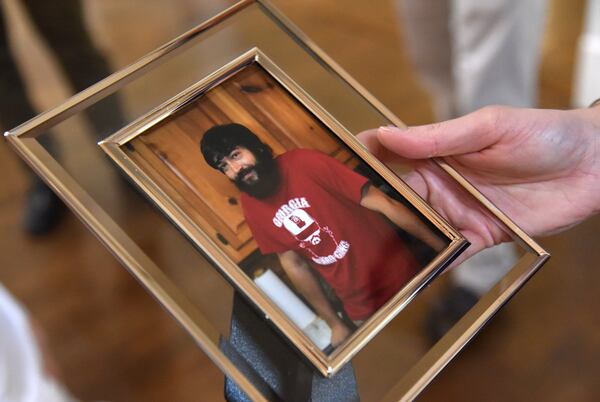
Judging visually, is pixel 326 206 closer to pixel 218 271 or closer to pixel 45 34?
pixel 218 271

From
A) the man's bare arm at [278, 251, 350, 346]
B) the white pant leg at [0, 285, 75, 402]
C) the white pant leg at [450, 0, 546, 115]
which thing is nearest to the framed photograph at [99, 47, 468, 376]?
the man's bare arm at [278, 251, 350, 346]

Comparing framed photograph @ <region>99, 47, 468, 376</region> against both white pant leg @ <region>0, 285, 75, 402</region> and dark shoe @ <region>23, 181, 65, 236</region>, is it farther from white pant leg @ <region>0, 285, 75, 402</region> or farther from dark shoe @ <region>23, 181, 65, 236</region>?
dark shoe @ <region>23, 181, 65, 236</region>

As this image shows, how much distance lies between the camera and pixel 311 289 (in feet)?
1.56

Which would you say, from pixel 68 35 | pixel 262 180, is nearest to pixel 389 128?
pixel 262 180

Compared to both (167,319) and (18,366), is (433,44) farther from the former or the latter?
(18,366)

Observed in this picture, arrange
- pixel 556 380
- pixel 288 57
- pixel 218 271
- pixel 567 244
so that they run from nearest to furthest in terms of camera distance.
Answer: pixel 218 271, pixel 288 57, pixel 556 380, pixel 567 244

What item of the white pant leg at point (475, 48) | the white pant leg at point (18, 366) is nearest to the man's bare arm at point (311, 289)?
the white pant leg at point (18, 366)

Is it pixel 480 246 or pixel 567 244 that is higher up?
pixel 480 246

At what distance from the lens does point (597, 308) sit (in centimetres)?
106

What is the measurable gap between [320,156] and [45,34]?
0.84 m

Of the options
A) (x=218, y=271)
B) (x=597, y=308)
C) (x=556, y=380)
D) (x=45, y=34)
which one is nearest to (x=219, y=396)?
(x=218, y=271)

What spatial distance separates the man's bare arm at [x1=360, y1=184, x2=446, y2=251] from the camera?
519 mm

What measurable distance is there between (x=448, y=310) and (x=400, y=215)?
0.30 ft

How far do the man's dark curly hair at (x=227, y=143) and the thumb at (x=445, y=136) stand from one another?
11 centimetres
